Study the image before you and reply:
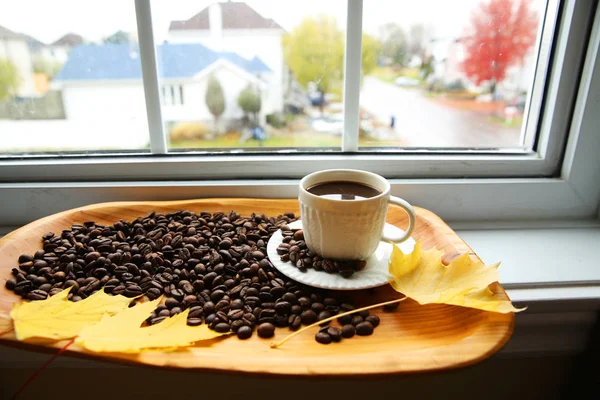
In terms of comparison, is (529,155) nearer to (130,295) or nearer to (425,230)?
(425,230)

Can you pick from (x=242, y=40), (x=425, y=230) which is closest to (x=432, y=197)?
(x=425, y=230)

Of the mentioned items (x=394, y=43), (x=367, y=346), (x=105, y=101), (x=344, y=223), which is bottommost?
(x=367, y=346)

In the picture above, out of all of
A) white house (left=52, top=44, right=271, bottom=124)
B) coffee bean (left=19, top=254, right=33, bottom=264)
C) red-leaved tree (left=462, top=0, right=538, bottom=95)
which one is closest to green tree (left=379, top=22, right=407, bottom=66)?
red-leaved tree (left=462, top=0, right=538, bottom=95)

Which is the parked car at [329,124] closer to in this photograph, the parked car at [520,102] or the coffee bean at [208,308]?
the parked car at [520,102]

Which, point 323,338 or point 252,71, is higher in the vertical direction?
point 252,71

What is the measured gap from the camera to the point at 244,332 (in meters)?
0.48

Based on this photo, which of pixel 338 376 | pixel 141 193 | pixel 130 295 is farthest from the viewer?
pixel 141 193

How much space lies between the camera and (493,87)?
2.64 ft

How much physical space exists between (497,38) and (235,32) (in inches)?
18.4

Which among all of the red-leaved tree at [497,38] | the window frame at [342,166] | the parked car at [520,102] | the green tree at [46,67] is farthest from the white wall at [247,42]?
the parked car at [520,102]

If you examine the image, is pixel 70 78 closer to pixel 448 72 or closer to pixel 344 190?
pixel 344 190

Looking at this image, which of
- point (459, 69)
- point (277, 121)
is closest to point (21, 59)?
point (277, 121)

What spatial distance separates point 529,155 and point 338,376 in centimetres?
63

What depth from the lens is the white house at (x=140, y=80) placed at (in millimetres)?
783
